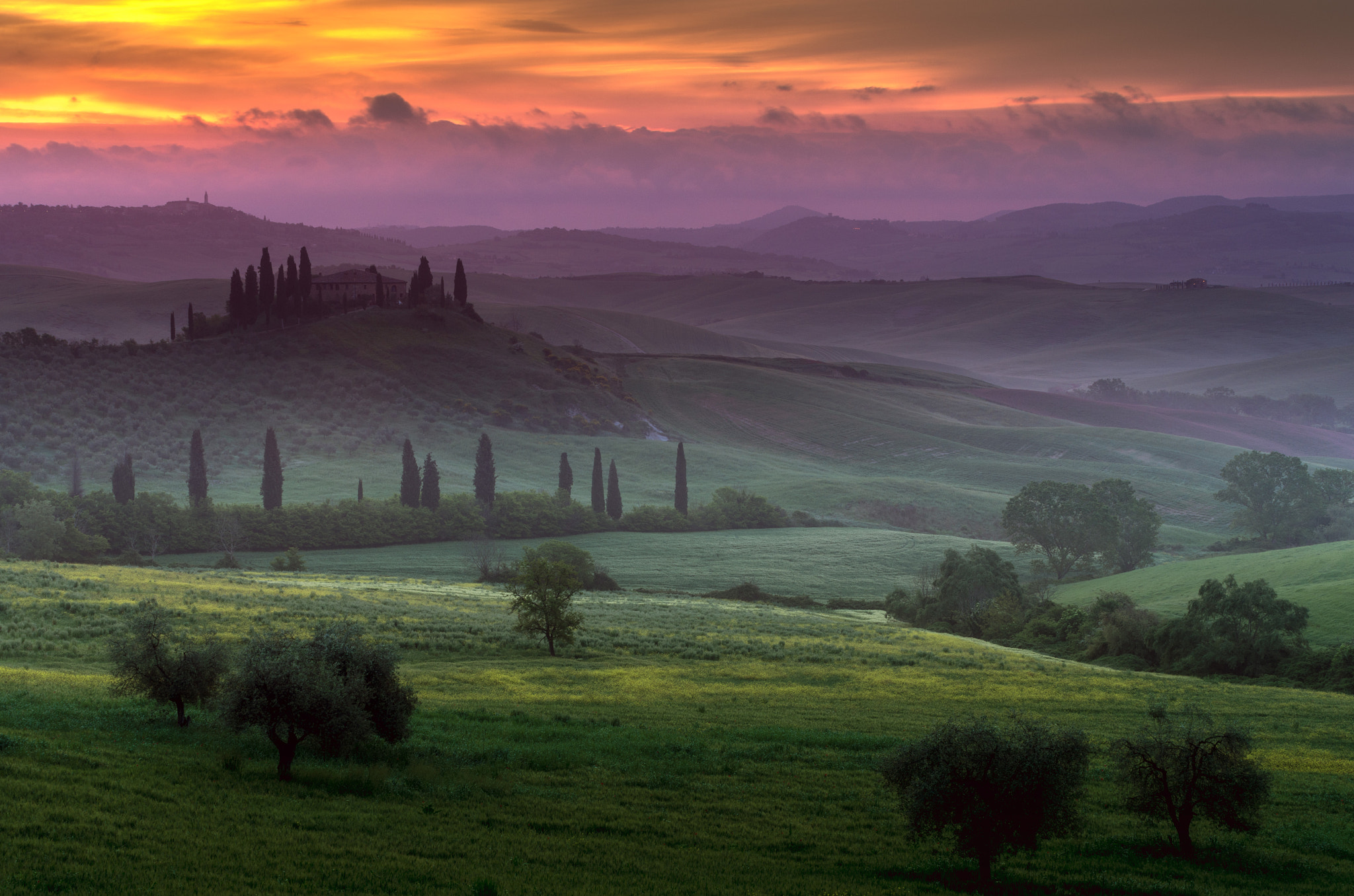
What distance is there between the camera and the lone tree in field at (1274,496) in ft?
411

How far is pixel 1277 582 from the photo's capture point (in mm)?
72438

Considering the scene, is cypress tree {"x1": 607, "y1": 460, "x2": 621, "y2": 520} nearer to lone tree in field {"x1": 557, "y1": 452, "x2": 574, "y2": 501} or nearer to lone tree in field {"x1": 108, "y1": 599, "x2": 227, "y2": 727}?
lone tree in field {"x1": 557, "y1": 452, "x2": 574, "y2": 501}

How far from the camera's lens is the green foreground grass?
59.5ft

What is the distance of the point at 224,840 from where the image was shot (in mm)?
18422

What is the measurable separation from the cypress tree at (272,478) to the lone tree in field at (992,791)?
111555mm

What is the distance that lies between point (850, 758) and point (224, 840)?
16279 millimetres

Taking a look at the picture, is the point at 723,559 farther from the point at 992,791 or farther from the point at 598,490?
the point at 992,791

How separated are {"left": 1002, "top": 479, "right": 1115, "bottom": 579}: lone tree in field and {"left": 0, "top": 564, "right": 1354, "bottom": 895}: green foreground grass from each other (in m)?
59.7

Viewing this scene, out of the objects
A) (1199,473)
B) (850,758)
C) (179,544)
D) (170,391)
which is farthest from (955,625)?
(170,391)

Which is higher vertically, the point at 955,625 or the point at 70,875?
the point at 70,875

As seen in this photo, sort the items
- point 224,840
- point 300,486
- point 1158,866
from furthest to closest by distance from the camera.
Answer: point 300,486, point 1158,866, point 224,840

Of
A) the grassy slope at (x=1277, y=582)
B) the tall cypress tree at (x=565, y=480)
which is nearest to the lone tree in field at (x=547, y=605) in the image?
the grassy slope at (x=1277, y=582)

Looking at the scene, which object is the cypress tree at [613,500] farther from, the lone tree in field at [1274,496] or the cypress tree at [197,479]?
the lone tree in field at [1274,496]

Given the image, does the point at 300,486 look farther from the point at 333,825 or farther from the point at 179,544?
the point at 333,825
